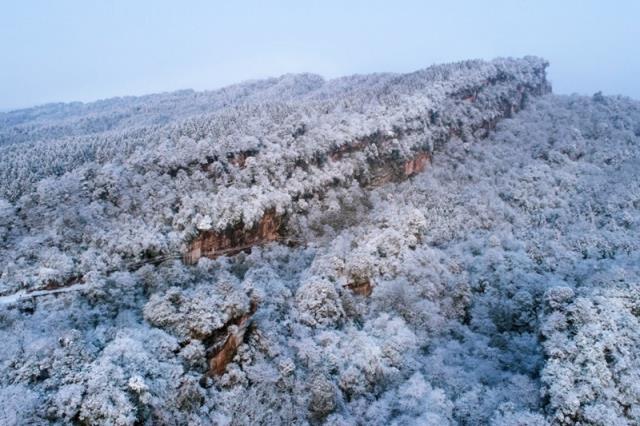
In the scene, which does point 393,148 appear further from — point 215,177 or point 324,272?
point 324,272

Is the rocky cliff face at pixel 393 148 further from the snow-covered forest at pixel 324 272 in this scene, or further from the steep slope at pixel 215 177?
the snow-covered forest at pixel 324 272

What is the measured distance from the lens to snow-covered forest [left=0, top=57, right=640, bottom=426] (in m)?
41.0

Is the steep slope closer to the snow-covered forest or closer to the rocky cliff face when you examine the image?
the rocky cliff face

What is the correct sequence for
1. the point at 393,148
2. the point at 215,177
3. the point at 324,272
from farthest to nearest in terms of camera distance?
the point at 393,148
the point at 215,177
the point at 324,272

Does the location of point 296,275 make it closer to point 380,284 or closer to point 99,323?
point 380,284

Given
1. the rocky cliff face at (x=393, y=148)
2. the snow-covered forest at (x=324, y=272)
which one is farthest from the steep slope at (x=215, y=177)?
the snow-covered forest at (x=324, y=272)

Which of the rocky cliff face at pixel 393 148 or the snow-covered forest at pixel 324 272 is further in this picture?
the rocky cliff face at pixel 393 148

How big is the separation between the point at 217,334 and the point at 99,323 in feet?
40.5

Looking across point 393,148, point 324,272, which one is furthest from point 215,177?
point 393,148

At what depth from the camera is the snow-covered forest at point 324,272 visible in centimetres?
4100

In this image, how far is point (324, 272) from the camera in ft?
202

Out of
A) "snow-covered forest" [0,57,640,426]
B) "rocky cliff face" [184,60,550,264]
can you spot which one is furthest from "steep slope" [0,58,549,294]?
"snow-covered forest" [0,57,640,426]

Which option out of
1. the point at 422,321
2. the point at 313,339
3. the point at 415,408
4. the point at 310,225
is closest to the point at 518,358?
the point at 422,321

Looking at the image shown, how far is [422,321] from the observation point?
192 feet
